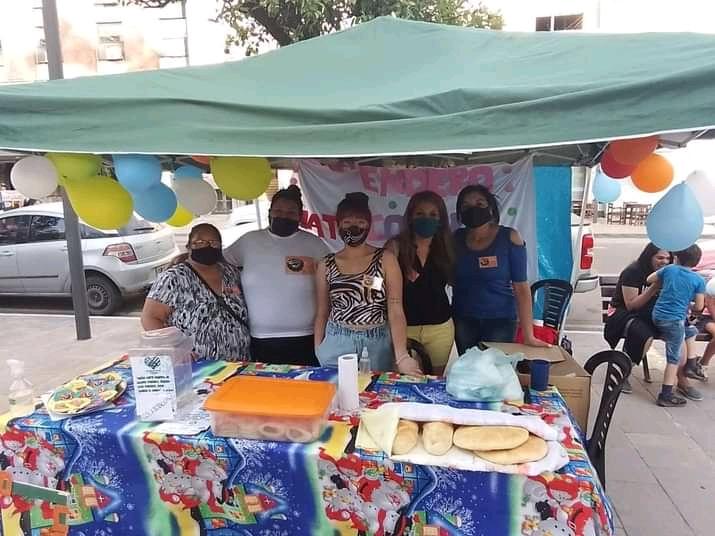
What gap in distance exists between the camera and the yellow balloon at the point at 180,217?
3.79 meters

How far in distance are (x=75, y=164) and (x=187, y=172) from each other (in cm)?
155

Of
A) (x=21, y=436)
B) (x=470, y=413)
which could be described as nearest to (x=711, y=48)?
(x=470, y=413)

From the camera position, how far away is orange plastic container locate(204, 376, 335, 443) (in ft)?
5.69

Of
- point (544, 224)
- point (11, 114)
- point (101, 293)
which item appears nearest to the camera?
point (11, 114)

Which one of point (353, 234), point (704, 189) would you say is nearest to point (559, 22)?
point (704, 189)

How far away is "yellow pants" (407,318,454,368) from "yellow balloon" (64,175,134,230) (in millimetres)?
1631

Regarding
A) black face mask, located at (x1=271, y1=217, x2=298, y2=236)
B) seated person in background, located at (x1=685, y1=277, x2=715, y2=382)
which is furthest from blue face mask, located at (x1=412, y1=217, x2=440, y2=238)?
seated person in background, located at (x1=685, y1=277, x2=715, y2=382)

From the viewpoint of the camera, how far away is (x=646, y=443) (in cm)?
326

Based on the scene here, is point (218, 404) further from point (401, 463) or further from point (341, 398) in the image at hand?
point (401, 463)

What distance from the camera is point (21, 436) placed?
75.5 inches

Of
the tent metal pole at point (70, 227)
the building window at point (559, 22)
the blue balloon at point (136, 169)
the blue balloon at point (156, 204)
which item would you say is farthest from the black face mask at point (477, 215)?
the building window at point (559, 22)

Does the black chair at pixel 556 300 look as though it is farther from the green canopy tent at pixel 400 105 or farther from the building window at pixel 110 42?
the building window at pixel 110 42

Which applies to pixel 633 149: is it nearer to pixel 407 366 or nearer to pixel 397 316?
pixel 397 316

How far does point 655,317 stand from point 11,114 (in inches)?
164
